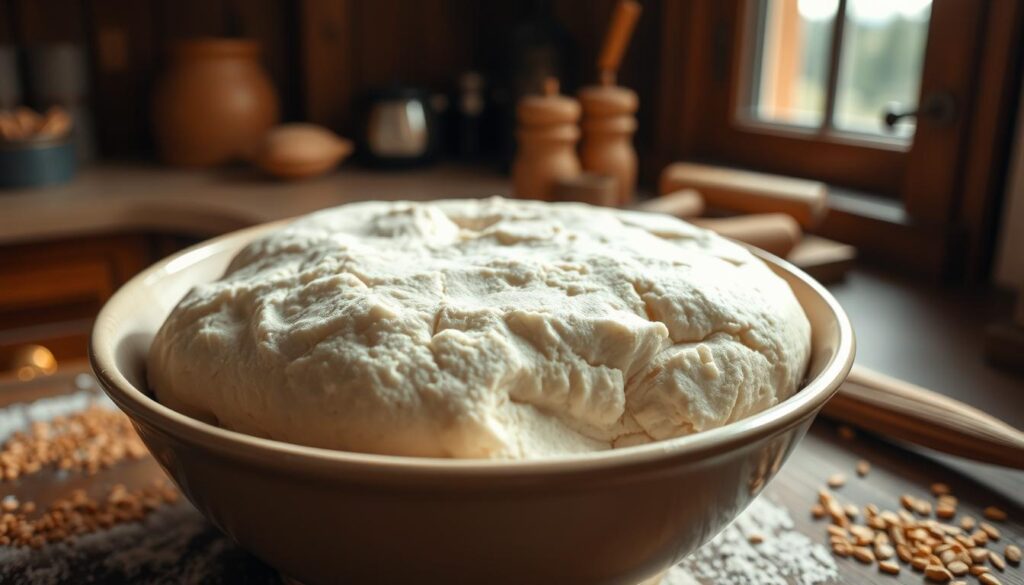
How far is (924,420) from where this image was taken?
0.65m

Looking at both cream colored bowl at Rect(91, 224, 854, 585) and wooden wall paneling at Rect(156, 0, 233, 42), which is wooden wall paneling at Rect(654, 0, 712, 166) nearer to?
wooden wall paneling at Rect(156, 0, 233, 42)

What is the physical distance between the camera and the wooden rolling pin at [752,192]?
1.22 metres

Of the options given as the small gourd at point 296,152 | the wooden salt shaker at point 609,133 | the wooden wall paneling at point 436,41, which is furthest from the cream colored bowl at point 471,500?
the wooden wall paneling at point 436,41

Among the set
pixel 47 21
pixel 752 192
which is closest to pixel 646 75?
pixel 752 192

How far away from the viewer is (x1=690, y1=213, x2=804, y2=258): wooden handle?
108 cm

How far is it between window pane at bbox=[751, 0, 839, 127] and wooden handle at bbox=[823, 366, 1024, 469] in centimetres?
92

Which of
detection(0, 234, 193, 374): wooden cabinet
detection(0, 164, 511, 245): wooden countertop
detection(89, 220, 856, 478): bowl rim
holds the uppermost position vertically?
detection(89, 220, 856, 478): bowl rim

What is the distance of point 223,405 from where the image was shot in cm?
46

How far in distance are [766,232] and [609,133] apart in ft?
1.50

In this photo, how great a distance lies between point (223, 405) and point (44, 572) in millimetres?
206

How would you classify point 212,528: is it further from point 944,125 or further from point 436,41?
point 436,41

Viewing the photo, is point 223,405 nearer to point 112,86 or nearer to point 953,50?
point 953,50

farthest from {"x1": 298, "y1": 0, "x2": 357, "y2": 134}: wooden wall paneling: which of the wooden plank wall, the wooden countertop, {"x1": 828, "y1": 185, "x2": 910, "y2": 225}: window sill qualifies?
{"x1": 828, "y1": 185, "x2": 910, "y2": 225}: window sill

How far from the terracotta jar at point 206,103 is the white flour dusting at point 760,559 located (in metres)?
1.65
